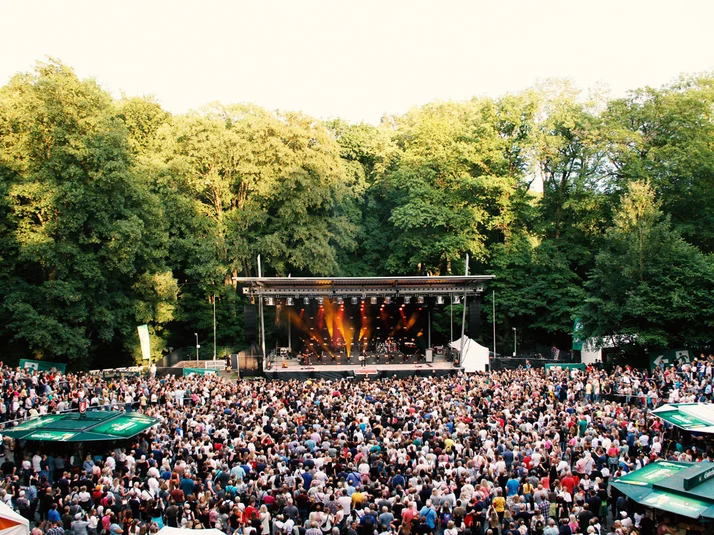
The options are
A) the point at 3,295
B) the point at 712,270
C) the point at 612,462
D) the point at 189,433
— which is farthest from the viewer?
the point at 3,295

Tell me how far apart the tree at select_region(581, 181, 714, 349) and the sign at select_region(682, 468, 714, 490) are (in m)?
14.5

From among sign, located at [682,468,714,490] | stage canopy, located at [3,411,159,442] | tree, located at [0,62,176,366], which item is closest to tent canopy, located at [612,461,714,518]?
sign, located at [682,468,714,490]

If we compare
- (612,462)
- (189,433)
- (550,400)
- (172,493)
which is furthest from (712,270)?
(172,493)

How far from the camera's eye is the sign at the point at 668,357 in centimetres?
2308

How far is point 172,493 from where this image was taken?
10422mm

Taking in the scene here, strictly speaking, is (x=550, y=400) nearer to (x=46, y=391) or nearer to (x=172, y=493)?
(x=172, y=493)

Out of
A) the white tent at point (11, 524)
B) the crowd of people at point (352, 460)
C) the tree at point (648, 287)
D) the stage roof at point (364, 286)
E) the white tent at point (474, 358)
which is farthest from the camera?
the stage roof at point (364, 286)

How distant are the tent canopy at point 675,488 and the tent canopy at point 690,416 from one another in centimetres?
258

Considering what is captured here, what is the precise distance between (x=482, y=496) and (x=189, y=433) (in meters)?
6.59

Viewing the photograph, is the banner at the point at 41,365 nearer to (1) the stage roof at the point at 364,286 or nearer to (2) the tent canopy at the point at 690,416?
(1) the stage roof at the point at 364,286

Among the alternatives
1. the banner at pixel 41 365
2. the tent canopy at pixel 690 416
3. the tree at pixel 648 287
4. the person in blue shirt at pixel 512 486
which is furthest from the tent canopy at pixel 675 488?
the banner at pixel 41 365

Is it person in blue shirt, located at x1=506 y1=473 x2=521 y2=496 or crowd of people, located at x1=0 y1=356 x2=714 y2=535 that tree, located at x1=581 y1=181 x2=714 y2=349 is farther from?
person in blue shirt, located at x1=506 y1=473 x2=521 y2=496

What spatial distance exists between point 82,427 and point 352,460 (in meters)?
5.15

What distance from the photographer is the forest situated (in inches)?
957
